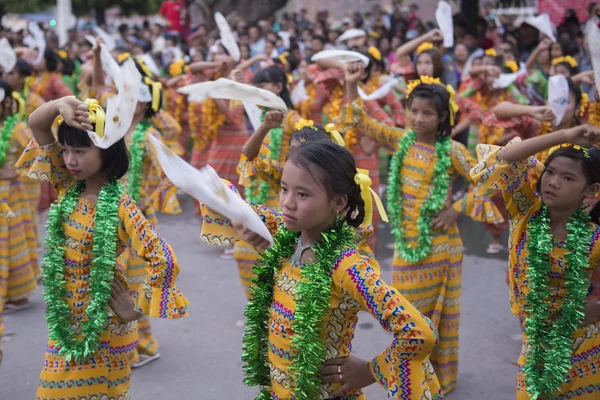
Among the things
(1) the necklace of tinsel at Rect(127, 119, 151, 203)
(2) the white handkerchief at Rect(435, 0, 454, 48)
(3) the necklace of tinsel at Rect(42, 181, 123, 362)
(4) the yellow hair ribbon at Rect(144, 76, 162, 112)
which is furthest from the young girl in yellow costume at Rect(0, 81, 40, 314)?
(2) the white handkerchief at Rect(435, 0, 454, 48)

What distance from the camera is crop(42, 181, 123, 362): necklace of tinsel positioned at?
330 cm

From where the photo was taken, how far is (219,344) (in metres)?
5.43

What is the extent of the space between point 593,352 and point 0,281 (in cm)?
408

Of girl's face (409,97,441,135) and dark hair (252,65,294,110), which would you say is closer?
girl's face (409,97,441,135)

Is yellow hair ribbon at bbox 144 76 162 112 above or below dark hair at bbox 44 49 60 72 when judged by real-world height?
above

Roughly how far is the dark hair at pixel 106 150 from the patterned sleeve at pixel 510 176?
1721 mm

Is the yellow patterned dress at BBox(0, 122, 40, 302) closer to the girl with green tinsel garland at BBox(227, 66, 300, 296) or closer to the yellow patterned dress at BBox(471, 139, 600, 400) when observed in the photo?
the girl with green tinsel garland at BBox(227, 66, 300, 296)

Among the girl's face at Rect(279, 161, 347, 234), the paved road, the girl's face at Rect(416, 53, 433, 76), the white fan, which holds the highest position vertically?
the white fan

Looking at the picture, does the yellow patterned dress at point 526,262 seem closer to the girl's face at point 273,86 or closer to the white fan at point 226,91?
the white fan at point 226,91

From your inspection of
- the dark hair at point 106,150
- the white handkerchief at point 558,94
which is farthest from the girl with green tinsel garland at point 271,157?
the white handkerchief at point 558,94

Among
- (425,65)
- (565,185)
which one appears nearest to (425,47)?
(425,65)

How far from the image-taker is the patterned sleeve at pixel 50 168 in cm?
352

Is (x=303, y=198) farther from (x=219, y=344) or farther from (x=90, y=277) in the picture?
(x=219, y=344)

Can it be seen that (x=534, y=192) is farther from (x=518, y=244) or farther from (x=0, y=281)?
(x=0, y=281)
